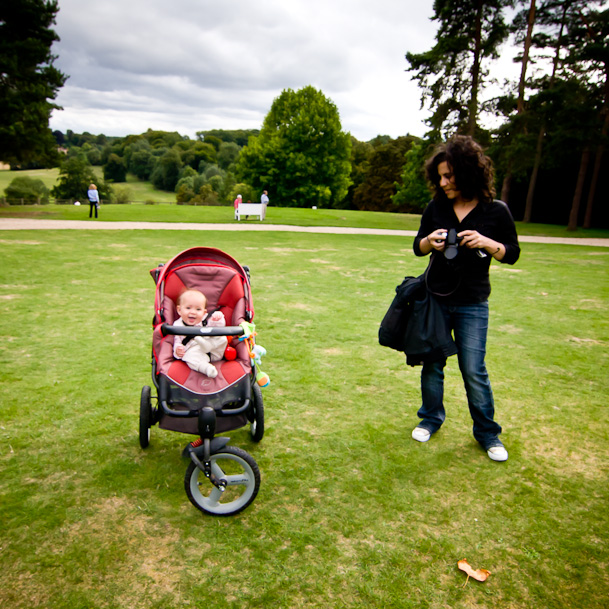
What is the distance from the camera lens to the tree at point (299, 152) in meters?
44.3

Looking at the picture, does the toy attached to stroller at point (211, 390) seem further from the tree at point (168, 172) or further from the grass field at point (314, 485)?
the tree at point (168, 172)

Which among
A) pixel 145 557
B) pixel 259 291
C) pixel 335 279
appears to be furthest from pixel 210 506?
pixel 335 279

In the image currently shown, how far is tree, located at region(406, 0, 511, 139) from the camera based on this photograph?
85.0 ft

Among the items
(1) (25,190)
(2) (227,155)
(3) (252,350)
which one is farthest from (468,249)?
(2) (227,155)

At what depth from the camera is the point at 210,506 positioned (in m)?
2.78

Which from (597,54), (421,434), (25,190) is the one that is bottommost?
(421,434)

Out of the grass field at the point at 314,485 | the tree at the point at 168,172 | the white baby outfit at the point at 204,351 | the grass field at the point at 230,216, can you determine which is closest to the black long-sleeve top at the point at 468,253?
the grass field at the point at 314,485

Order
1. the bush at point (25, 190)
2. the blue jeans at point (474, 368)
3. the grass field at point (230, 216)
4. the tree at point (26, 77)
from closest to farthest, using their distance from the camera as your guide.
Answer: the blue jeans at point (474, 368)
the tree at point (26, 77)
the grass field at point (230, 216)
the bush at point (25, 190)

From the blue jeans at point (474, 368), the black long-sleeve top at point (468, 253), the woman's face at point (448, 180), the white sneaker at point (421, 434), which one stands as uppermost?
the woman's face at point (448, 180)

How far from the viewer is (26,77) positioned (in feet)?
72.7

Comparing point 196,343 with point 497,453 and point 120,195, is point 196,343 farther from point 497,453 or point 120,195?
point 120,195

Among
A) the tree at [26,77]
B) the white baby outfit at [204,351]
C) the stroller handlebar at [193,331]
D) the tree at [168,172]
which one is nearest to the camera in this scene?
the stroller handlebar at [193,331]

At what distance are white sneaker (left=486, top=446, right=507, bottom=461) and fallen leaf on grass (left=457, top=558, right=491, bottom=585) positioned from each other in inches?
45.3

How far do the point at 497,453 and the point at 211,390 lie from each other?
217 centimetres
